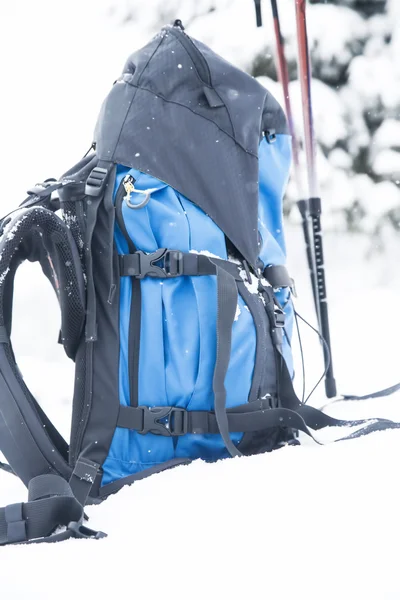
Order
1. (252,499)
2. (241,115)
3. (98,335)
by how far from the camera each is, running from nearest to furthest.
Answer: (252,499)
(98,335)
(241,115)

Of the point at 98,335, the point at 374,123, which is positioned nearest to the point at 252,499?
the point at 98,335

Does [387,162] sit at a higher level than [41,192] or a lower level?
higher

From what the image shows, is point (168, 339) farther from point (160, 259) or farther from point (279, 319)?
point (279, 319)

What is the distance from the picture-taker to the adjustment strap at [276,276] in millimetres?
1587

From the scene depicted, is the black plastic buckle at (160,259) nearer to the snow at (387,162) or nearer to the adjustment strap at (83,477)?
the adjustment strap at (83,477)

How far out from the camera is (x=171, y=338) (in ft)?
4.37

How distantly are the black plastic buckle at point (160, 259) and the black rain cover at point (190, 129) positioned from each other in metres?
0.14

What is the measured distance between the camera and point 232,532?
89 centimetres

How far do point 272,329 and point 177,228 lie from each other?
339 millimetres

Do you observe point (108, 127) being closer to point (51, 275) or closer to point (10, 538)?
point (51, 275)

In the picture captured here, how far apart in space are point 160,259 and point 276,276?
38 centimetres

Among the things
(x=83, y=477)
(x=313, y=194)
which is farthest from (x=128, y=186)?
(x=313, y=194)

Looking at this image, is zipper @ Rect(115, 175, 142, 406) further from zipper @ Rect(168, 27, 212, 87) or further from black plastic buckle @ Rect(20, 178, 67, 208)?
zipper @ Rect(168, 27, 212, 87)

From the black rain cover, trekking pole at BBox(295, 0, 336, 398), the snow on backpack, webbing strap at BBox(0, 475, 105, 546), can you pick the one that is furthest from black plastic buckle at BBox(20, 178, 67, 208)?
trekking pole at BBox(295, 0, 336, 398)
